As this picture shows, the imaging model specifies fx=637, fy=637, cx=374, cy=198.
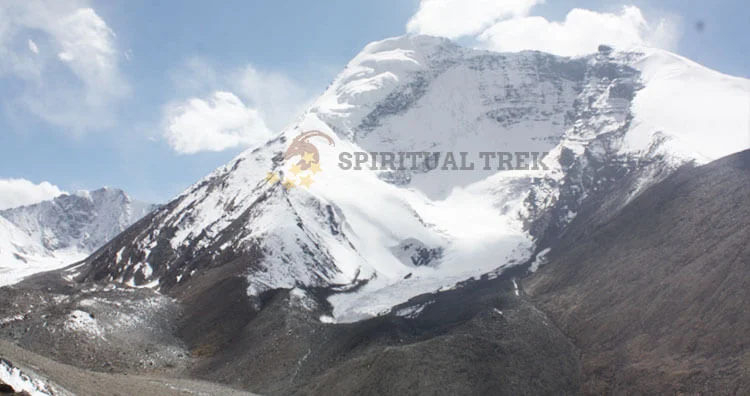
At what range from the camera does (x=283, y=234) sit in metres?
118

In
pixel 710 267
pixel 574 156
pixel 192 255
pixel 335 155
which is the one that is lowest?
pixel 710 267

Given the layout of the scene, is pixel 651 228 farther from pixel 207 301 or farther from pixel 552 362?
pixel 207 301

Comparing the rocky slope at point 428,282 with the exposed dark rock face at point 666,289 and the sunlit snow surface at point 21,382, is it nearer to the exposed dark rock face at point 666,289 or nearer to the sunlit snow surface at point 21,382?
the exposed dark rock face at point 666,289

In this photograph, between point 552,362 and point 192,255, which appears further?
point 192,255

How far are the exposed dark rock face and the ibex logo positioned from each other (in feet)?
213

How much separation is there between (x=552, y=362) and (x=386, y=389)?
19503mm

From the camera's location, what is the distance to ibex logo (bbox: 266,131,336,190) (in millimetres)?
151000

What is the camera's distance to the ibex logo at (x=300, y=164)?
151 metres

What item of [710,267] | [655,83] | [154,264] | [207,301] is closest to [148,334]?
[207,301]

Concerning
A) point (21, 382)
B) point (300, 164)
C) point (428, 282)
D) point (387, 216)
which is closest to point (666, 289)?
point (428, 282)

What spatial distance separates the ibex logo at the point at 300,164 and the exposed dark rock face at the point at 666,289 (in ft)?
213

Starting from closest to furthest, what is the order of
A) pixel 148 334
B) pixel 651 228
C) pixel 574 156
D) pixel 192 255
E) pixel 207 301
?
1. pixel 148 334
2. pixel 651 228
3. pixel 207 301
4. pixel 192 255
5. pixel 574 156

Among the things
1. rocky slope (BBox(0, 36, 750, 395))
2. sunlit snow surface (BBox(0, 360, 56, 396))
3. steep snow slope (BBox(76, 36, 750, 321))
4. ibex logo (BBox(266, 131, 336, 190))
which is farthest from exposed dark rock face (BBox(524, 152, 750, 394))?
ibex logo (BBox(266, 131, 336, 190))

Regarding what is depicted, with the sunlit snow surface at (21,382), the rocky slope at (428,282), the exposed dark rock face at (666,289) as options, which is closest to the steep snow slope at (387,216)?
the rocky slope at (428,282)
